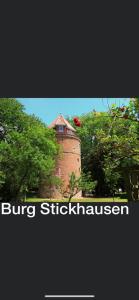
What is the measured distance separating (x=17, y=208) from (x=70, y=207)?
1.98 ft

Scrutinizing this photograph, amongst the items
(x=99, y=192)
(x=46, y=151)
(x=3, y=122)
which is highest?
(x=3, y=122)

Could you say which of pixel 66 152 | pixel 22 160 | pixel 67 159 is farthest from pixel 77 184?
pixel 66 152

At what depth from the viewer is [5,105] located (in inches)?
1570

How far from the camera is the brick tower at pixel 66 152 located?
44.3 metres

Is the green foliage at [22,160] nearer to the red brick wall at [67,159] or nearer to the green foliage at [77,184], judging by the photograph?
the green foliage at [77,184]

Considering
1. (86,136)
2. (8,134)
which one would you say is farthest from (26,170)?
(86,136)

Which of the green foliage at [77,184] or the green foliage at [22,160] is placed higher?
the green foliage at [22,160]

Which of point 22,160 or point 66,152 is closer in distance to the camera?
point 22,160

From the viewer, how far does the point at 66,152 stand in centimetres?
4500

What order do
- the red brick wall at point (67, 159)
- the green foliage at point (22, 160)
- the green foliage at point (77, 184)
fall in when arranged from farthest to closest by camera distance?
the red brick wall at point (67, 159)
the green foliage at point (22, 160)
the green foliage at point (77, 184)

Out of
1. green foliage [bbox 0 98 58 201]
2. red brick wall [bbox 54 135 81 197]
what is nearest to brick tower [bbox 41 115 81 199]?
red brick wall [bbox 54 135 81 197]

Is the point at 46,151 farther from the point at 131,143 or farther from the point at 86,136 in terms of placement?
the point at 131,143

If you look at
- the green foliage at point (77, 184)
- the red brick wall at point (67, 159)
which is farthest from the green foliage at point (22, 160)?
the red brick wall at point (67, 159)

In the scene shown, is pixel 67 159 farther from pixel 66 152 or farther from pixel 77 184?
pixel 77 184
